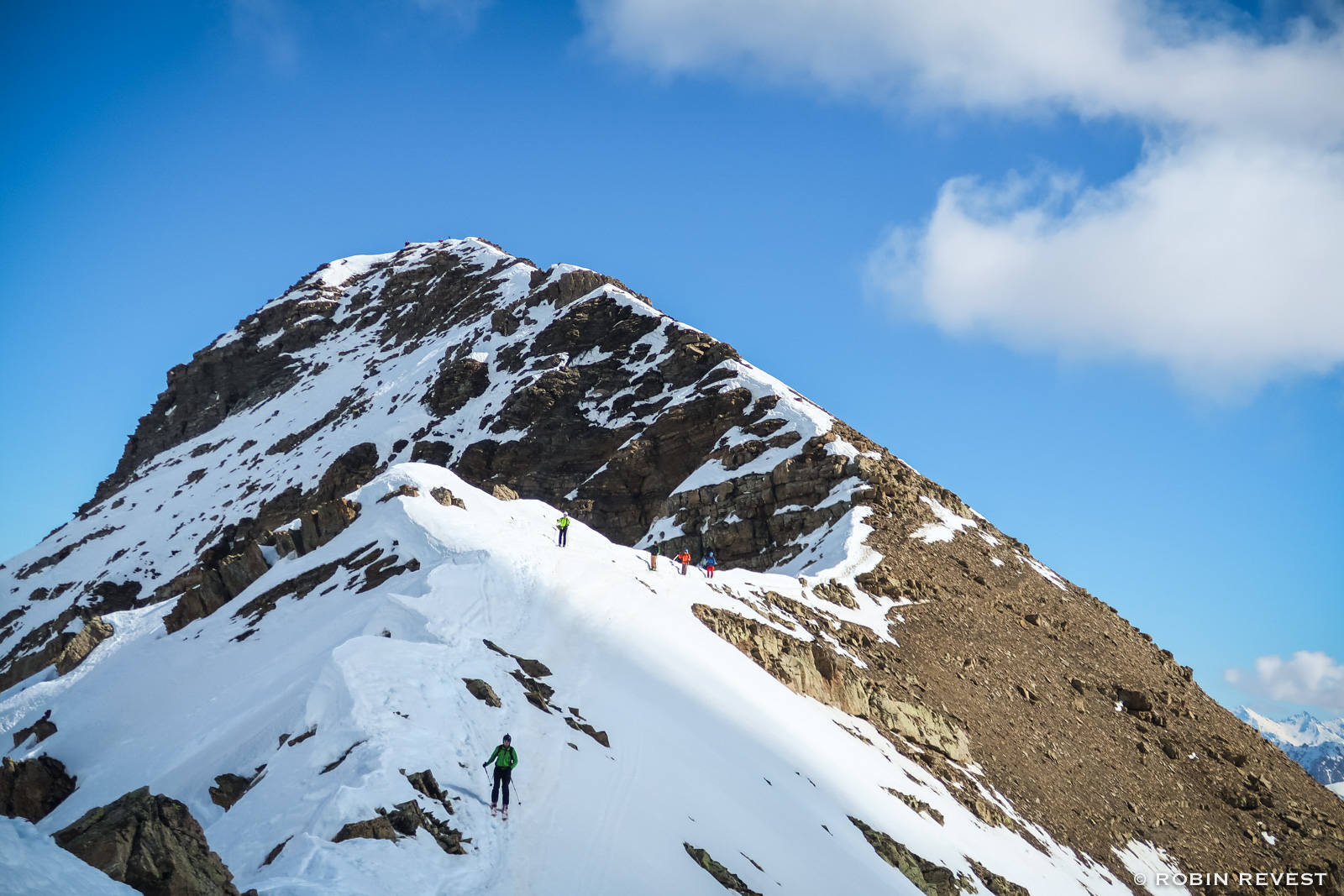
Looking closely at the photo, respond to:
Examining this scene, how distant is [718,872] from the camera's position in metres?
16.4

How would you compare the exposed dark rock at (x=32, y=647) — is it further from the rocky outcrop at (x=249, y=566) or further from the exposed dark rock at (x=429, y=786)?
the exposed dark rock at (x=429, y=786)

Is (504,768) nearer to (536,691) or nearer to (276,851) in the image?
(276,851)

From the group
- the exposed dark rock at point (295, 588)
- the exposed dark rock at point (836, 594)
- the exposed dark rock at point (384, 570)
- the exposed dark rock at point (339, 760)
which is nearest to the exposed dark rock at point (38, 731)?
the exposed dark rock at point (295, 588)

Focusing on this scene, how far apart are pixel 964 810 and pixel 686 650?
1137cm

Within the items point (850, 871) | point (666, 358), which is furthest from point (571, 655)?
point (666, 358)

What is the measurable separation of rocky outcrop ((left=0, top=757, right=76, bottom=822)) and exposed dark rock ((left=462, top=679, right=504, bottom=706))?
12.9m

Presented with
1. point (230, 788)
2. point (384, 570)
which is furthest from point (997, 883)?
point (384, 570)

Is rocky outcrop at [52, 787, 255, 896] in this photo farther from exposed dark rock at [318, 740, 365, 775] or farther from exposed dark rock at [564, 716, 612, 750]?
exposed dark rock at [564, 716, 612, 750]

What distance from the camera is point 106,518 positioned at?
Answer: 87.8m

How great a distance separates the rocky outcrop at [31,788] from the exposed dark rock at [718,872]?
1780 centimetres

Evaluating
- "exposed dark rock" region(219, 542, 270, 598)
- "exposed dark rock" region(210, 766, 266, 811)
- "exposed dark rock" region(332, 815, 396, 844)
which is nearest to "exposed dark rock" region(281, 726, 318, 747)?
"exposed dark rock" region(210, 766, 266, 811)

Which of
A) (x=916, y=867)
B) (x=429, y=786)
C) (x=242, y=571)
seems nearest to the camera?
(x=429, y=786)

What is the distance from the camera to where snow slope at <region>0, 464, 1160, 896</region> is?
14531 millimetres

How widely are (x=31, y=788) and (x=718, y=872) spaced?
1936cm
